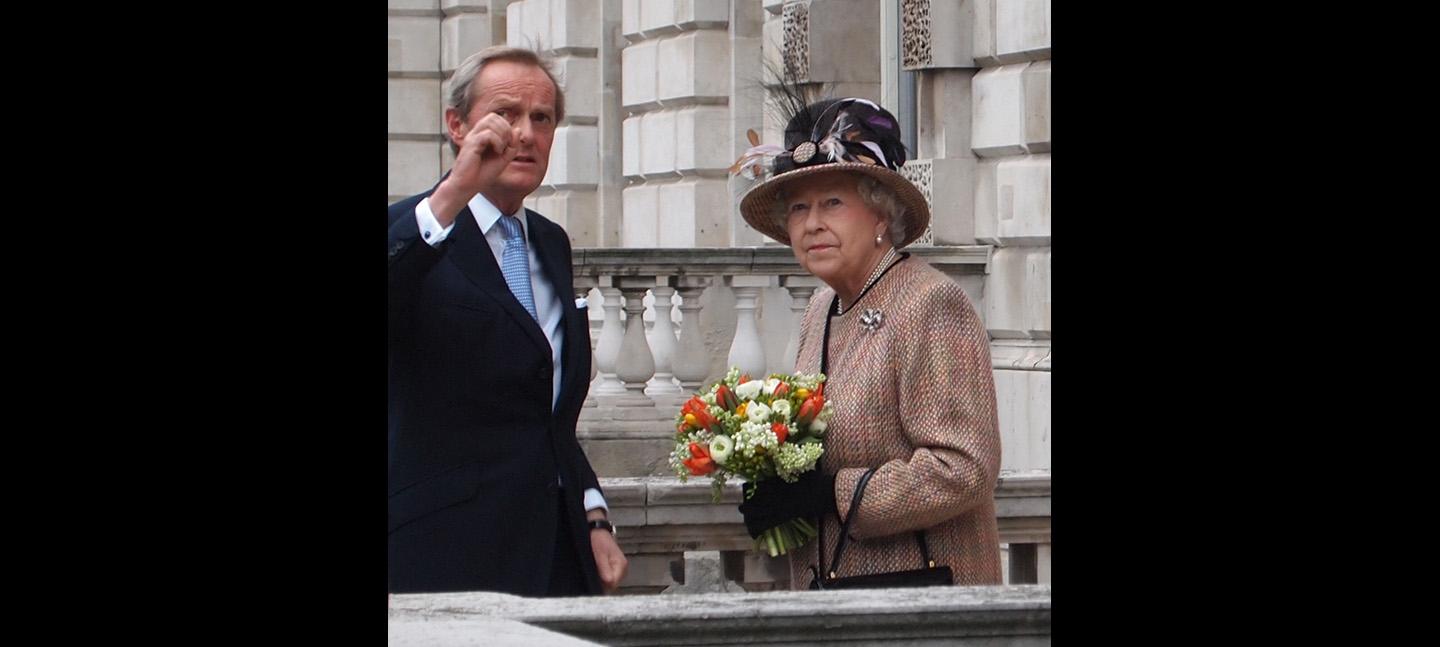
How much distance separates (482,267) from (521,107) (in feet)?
0.96

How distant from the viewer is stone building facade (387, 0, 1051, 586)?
351 inches

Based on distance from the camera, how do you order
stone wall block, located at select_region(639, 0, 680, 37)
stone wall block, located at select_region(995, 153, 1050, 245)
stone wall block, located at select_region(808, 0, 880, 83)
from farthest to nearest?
stone wall block, located at select_region(639, 0, 680, 37) < stone wall block, located at select_region(808, 0, 880, 83) < stone wall block, located at select_region(995, 153, 1050, 245)

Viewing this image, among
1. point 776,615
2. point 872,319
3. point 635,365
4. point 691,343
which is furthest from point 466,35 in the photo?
point 776,615

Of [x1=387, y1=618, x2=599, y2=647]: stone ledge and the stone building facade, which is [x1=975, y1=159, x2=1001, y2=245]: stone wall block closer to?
the stone building facade

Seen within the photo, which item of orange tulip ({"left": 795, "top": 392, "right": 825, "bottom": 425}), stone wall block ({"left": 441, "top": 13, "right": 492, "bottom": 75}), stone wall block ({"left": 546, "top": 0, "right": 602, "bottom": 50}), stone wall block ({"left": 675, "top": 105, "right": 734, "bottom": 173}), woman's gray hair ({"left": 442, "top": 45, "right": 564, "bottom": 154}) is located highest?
stone wall block ({"left": 441, "top": 13, "right": 492, "bottom": 75})

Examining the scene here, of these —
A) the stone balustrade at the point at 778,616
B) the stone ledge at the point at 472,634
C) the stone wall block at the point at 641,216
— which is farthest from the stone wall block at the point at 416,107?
the stone ledge at the point at 472,634

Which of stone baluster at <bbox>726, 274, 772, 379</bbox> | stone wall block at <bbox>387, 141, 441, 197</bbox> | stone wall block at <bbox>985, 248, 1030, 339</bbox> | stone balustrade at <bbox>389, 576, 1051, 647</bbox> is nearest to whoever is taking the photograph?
stone balustrade at <bbox>389, 576, 1051, 647</bbox>

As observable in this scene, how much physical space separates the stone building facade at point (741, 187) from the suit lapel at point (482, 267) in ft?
4.96

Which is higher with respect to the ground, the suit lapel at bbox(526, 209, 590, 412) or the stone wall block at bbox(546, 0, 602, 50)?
the stone wall block at bbox(546, 0, 602, 50)

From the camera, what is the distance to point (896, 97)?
11094mm

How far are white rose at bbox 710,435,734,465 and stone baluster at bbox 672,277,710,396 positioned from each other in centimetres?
456

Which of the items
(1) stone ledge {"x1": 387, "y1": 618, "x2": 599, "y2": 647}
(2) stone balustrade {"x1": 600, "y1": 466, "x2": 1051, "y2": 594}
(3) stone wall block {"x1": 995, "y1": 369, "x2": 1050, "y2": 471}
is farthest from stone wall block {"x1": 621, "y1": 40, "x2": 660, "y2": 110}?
(1) stone ledge {"x1": 387, "y1": 618, "x2": 599, "y2": 647}

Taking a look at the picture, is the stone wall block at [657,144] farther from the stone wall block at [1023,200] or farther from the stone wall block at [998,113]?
the stone wall block at [1023,200]
